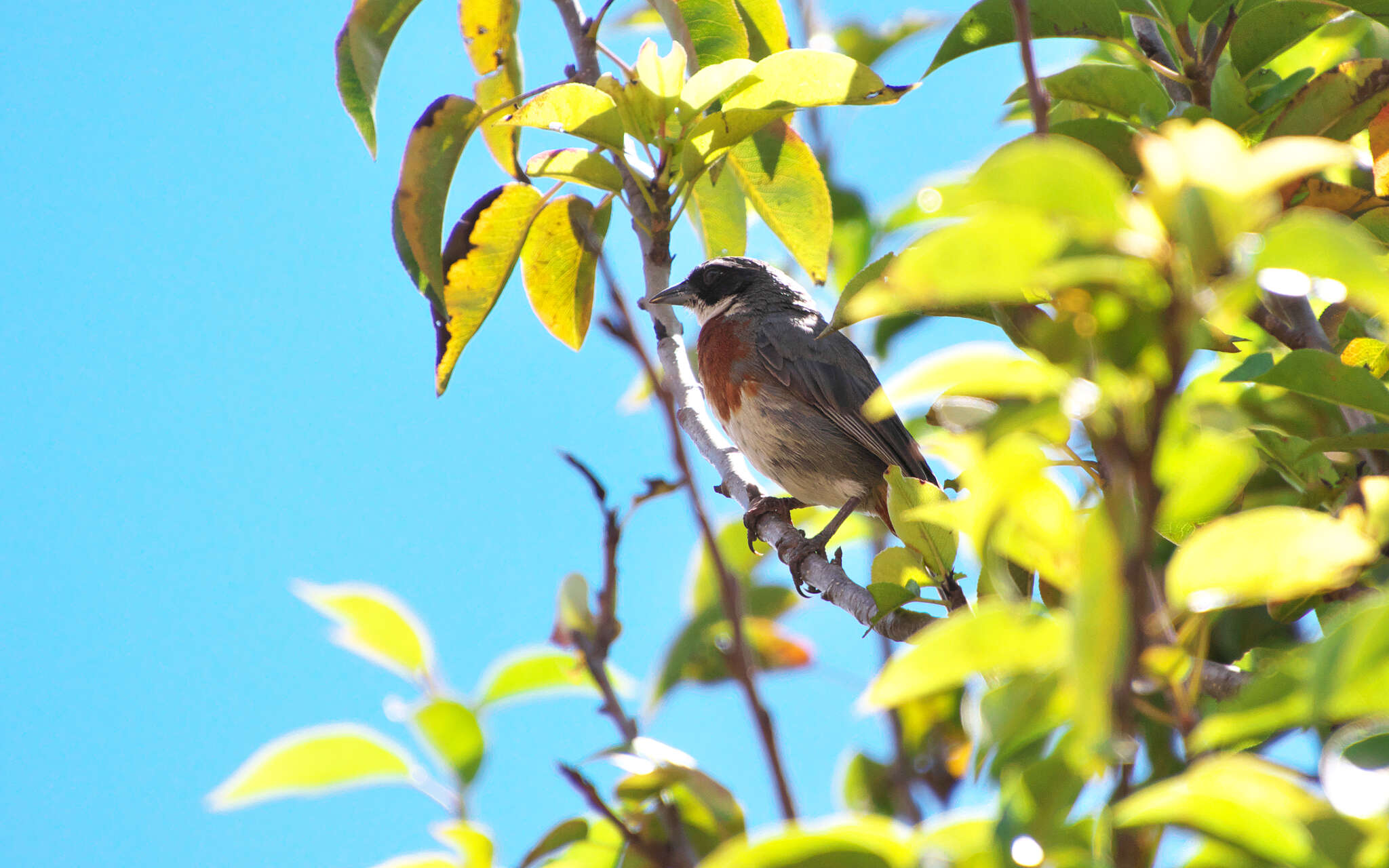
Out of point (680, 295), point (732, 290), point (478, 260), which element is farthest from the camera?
point (732, 290)

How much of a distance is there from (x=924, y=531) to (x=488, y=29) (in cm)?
210

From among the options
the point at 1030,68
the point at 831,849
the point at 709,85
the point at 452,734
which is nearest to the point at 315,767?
the point at 452,734

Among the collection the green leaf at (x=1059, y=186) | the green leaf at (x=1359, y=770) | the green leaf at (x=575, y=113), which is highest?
the green leaf at (x=575, y=113)

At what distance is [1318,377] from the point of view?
1.79m

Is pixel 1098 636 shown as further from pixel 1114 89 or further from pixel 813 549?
pixel 813 549

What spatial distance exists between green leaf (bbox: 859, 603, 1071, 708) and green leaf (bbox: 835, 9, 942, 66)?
13.2 feet

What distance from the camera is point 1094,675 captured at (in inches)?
35.9

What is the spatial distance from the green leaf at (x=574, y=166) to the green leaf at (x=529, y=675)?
1.53m

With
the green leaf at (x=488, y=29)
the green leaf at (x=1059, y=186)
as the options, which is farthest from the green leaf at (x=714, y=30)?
the green leaf at (x=1059, y=186)

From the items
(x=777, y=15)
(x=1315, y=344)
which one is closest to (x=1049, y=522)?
(x=1315, y=344)

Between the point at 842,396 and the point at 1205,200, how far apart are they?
12.5ft

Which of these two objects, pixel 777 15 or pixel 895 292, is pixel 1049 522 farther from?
pixel 777 15

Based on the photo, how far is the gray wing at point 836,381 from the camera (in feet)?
15.0

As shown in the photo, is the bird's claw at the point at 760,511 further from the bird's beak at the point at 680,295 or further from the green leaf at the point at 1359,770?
the green leaf at the point at 1359,770
